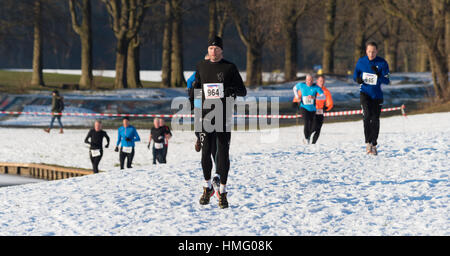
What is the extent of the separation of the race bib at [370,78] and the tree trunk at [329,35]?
29.9m

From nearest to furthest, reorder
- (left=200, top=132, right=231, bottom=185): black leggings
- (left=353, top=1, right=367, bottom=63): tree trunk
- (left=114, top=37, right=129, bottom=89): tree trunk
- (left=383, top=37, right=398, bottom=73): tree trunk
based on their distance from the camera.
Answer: (left=200, top=132, right=231, bottom=185): black leggings
(left=114, top=37, right=129, bottom=89): tree trunk
(left=353, top=1, right=367, bottom=63): tree trunk
(left=383, top=37, right=398, bottom=73): tree trunk

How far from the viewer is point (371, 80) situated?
37.6 ft

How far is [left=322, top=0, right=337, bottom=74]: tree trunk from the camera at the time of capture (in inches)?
1604

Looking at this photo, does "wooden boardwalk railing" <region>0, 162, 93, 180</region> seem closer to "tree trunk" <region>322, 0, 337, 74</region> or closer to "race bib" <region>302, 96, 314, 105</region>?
A: "race bib" <region>302, 96, 314, 105</region>

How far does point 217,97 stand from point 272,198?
172 centimetres

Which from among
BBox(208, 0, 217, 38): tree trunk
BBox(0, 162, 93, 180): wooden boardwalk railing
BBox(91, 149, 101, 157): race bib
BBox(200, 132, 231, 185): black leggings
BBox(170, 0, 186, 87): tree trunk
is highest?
BBox(208, 0, 217, 38): tree trunk

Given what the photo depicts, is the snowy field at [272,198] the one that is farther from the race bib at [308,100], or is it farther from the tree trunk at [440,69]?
the tree trunk at [440,69]

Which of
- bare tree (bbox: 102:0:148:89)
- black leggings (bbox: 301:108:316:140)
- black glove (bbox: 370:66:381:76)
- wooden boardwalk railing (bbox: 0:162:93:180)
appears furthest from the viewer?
bare tree (bbox: 102:0:148:89)

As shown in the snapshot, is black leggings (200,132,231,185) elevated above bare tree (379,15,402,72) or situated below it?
below

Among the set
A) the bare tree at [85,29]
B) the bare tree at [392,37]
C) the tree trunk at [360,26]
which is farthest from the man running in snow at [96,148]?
the bare tree at [392,37]

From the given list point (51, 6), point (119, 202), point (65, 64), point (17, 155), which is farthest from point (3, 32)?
point (65, 64)

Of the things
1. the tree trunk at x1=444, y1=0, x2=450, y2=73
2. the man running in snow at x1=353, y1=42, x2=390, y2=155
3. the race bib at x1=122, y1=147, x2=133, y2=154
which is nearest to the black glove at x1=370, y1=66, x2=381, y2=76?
the man running in snow at x1=353, y1=42, x2=390, y2=155
